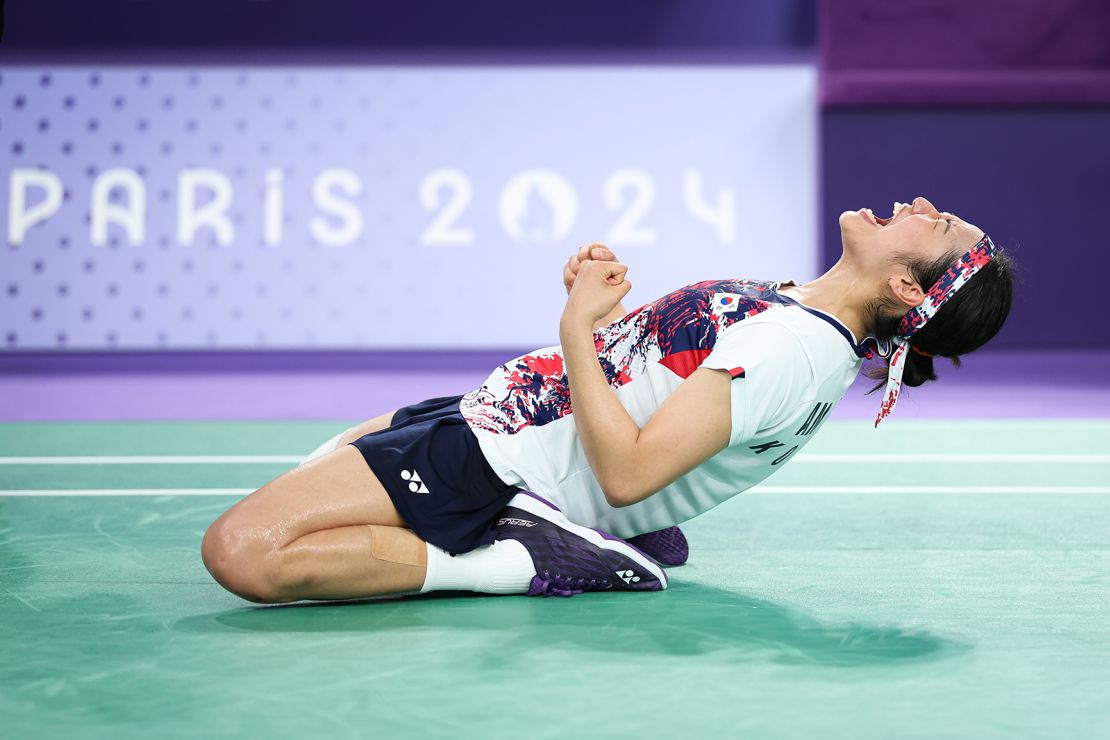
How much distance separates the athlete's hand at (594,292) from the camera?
2.46 meters

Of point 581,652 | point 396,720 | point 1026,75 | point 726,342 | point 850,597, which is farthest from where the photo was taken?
point 1026,75

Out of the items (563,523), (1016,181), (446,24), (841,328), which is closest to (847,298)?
(841,328)

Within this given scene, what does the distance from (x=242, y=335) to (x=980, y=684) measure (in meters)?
7.36

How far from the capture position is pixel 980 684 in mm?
2154

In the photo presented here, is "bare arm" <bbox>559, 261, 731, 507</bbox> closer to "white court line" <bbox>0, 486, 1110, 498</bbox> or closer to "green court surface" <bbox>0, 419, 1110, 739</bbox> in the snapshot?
"green court surface" <bbox>0, 419, 1110, 739</bbox>

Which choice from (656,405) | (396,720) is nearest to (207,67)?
(656,405)

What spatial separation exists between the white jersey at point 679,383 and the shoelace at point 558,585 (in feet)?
0.49

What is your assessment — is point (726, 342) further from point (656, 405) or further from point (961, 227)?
point (961, 227)

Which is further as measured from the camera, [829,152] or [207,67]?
[829,152]

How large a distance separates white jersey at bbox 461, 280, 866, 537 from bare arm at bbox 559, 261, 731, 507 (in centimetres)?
5

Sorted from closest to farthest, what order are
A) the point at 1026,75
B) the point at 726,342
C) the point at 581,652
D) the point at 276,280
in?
the point at 581,652, the point at 726,342, the point at 276,280, the point at 1026,75

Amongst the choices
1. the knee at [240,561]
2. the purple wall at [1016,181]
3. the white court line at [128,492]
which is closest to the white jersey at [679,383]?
the knee at [240,561]

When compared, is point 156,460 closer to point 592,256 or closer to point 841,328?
point 592,256

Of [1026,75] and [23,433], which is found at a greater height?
[1026,75]
